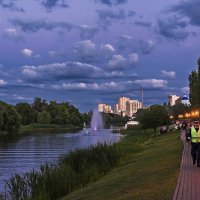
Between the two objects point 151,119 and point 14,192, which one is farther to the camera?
point 151,119

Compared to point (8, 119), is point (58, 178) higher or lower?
lower

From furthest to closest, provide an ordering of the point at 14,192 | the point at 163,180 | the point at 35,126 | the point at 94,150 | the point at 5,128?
the point at 35,126 → the point at 5,128 → the point at 94,150 → the point at 14,192 → the point at 163,180

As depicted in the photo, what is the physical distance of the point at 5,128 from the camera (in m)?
142

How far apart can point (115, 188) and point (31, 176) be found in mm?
6023

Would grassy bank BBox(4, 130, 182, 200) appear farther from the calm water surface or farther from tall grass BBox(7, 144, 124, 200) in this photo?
the calm water surface

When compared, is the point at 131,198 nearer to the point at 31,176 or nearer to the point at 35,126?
the point at 31,176

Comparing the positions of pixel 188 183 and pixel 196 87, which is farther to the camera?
pixel 196 87

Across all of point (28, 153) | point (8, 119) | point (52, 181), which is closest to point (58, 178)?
point (52, 181)

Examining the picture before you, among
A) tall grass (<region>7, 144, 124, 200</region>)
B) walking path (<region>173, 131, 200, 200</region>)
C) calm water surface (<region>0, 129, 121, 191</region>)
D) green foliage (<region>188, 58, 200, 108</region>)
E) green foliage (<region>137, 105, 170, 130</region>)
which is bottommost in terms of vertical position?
calm water surface (<region>0, 129, 121, 191</region>)

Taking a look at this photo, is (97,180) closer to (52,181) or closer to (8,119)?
(52,181)

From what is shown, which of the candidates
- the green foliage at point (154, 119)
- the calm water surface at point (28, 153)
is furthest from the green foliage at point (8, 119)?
the calm water surface at point (28, 153)

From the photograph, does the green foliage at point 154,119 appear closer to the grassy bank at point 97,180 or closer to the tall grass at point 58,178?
the grassy bank at point 97,180

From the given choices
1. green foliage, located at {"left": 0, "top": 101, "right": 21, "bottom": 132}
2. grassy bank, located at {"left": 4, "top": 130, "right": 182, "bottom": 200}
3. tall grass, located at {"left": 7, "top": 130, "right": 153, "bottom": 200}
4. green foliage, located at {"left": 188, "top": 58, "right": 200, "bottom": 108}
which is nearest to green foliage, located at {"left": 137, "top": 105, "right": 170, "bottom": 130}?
green foliage, located at {"left": 188, "top": 58, "right": 200, "bottom": 108}

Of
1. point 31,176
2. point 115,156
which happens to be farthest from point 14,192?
point 115,156
